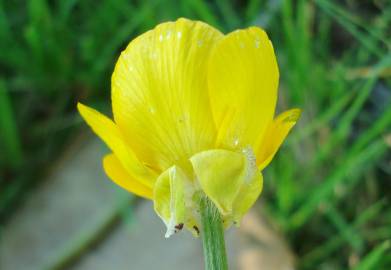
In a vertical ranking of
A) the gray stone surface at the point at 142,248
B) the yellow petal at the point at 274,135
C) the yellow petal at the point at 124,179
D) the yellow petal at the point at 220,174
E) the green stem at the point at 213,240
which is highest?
the gray stone surface at the point at 142,248

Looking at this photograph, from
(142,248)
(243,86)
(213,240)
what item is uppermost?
(142,248)

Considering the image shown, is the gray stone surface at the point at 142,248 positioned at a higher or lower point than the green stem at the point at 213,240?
higher

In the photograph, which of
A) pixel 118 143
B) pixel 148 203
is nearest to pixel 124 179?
pixel 118 143

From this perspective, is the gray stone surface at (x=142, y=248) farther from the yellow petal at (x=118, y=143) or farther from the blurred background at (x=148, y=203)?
the yellow petal at (x=118, y=143)

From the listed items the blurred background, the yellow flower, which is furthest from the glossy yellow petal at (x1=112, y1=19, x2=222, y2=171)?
the blurred background

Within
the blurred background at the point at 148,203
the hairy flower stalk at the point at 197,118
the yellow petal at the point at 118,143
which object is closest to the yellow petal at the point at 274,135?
the hairy flower stalk at the point at 197,118

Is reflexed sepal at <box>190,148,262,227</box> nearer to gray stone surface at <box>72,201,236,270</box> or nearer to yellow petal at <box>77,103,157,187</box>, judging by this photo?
yellow petal at <box>77,103,157,187</box>

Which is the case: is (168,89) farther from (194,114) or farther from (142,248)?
(142,248)
